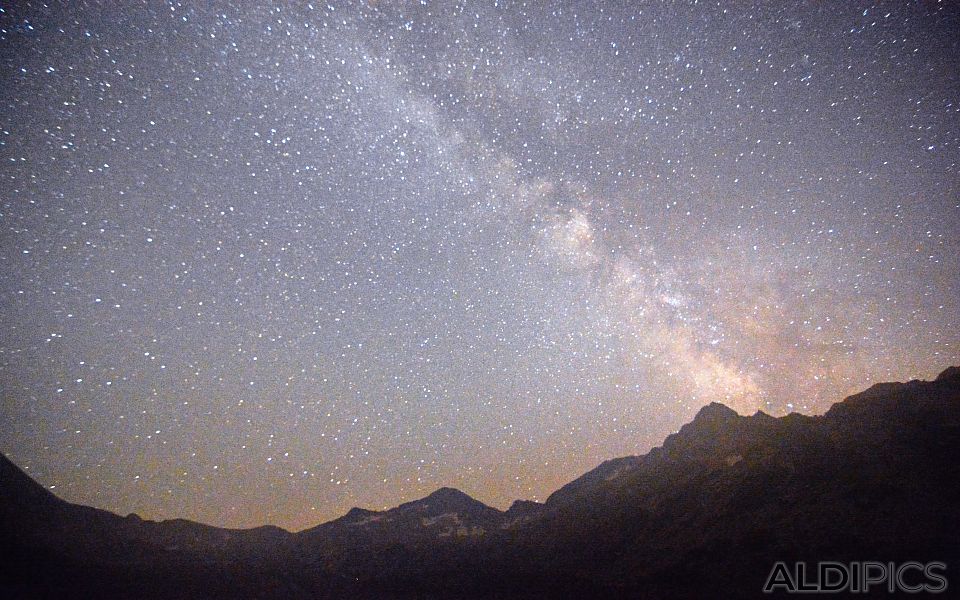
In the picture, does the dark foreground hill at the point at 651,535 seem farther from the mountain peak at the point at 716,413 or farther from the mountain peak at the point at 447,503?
the mountain peak at the point at 447,503

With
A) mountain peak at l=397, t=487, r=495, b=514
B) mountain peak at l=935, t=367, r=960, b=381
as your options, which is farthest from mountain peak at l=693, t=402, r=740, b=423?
mountain peak at l=397, t=487, r=495, b=514

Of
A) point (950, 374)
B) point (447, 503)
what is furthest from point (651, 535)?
point (447, 503)

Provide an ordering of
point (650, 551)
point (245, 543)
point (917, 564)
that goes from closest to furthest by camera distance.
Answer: point (917, 564) < point (650, 551) < point (245, 543)

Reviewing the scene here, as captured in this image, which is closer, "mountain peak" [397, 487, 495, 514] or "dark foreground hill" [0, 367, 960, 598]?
"dark foreground hill" [0, 367, 960, 598]

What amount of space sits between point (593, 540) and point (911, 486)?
29.5 metres

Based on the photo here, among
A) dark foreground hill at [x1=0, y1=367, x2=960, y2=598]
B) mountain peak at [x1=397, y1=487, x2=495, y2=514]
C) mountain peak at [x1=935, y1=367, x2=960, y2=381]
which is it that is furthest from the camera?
mountain peak at [x1=397, y1=487, x2=495, y2=514]

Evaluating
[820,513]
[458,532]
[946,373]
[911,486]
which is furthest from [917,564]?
[458,532]

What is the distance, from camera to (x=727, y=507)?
3691 centimetres

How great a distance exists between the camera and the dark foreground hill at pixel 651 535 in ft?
84.2

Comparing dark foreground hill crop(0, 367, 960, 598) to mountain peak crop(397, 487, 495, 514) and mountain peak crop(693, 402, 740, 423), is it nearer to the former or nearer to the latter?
mountain peak crop(693, 402, 740, 423)

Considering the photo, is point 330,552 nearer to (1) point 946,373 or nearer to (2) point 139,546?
(2) point 139,546

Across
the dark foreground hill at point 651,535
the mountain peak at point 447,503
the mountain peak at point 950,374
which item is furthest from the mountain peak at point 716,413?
the mountain peak at point 447,503

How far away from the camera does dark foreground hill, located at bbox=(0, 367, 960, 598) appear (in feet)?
84.2

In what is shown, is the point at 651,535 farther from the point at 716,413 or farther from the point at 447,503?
the point at 447,503
